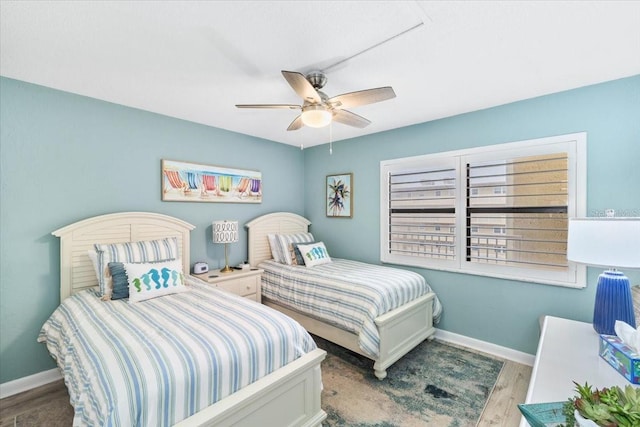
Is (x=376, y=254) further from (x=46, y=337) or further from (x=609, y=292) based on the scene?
(x=46, y=337)

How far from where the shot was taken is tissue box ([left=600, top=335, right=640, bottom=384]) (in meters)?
1.19

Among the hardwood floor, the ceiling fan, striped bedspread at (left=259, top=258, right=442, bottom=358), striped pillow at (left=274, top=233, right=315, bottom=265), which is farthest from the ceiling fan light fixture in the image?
the hardwood floor

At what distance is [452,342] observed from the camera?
10.2ft

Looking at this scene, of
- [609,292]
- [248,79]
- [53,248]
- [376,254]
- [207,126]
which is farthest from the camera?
[376,254]

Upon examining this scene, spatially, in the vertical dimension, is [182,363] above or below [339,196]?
below

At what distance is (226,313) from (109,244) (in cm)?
146

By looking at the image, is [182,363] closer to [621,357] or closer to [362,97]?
[362,97]

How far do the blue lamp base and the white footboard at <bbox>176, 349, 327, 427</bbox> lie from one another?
64.7 inches

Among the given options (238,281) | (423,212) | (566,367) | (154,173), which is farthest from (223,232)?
(566,367)

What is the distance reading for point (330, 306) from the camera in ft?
8.97

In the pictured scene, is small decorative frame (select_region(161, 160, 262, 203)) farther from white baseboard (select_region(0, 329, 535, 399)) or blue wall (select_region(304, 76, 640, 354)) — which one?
white baseboard (select_region(0, 329, 535, 399))

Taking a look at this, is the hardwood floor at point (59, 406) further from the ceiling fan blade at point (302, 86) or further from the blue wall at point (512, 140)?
the ceiling fan blade at point (302, 86)

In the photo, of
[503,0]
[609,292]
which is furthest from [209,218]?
[609,292]

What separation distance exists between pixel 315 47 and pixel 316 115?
42 cm
